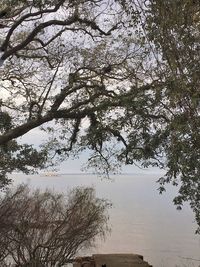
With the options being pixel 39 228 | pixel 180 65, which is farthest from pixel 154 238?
pixel 180 65

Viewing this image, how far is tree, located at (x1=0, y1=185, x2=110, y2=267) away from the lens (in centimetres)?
1063

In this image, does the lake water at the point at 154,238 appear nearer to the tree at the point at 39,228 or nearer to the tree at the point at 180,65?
the tree at the point at 39,228

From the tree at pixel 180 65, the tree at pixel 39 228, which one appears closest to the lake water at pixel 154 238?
the tree at pixel 39 228

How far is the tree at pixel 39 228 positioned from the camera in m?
10.6

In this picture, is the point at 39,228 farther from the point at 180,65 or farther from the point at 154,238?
the point at 154,238

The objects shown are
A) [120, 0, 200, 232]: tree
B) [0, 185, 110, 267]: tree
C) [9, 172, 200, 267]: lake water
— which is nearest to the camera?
[120, 0, 200, 232]: tree

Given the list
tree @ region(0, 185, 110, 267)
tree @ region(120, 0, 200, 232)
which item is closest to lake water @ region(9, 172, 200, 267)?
tree @ region(0, 185, 110, 267)

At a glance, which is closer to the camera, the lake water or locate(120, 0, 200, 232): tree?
locate(120, 0, 200, 232): tree

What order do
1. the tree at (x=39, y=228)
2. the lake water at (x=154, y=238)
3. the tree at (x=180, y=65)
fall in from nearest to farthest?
the tree at (x=180, y=65) < the tree at (x=39, y=228) < the lake water at (x=154, y=238)

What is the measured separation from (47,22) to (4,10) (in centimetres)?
124

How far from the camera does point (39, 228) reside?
12016mm

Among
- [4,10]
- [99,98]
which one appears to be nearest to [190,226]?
[99,98]

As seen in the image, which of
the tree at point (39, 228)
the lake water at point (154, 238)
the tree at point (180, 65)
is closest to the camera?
the tree at point (180, 65)

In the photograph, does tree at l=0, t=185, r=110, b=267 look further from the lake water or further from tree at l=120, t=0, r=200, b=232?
the lake water
